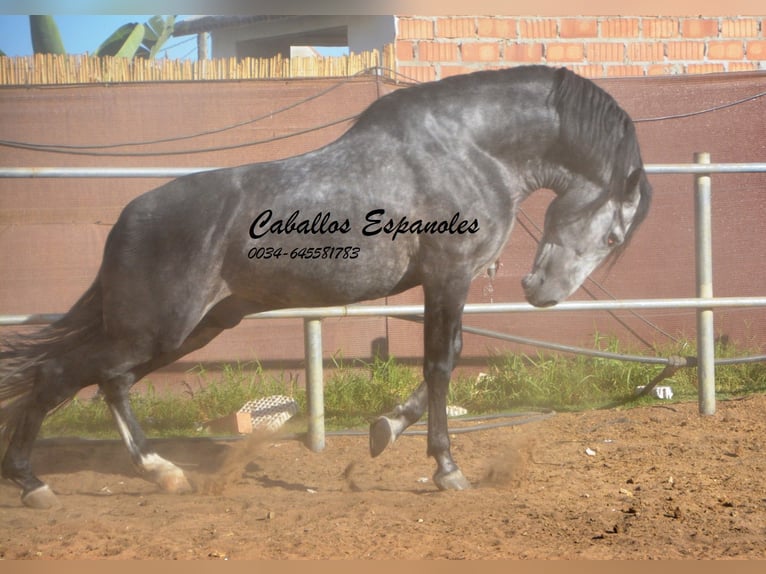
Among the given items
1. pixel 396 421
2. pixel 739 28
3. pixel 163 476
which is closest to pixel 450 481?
pixel 396 421

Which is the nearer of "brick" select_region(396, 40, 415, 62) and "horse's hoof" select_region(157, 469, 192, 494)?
"horse's hoof" select_region(157, 469, 192, 494)

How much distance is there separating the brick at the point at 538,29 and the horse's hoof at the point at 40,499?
338 cm

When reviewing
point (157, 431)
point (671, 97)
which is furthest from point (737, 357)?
point (157, 431)

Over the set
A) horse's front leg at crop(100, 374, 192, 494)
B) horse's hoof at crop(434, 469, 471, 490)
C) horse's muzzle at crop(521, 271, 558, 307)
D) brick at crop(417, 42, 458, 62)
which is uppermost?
brick at crop(417, 42, 458, 62)

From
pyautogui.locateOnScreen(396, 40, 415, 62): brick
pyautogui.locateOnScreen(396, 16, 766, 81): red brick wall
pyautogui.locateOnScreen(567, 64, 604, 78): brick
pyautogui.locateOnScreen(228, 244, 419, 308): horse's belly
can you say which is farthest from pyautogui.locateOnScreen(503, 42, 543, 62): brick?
pyautogui.locateOnScreen(228, 244, 419, 308): horse's belly

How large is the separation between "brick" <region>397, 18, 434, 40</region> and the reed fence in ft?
0.53

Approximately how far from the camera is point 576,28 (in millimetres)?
4926

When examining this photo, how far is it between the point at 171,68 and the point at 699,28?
121 inches

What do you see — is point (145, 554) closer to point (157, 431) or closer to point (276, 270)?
point (276, 270)

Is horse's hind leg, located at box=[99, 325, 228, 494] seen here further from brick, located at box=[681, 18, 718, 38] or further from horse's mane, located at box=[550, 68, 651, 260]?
brick, located at box=[681, 18, 718, 38]

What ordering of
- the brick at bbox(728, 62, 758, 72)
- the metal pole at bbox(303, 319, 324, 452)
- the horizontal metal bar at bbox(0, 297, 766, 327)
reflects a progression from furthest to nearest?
the brick at bbox(728, 62, 758, 72) < the metal pole at bbox(303, 319, 324, 452) < the horizontal metal bar at bbox(0, 297, 766, 327)

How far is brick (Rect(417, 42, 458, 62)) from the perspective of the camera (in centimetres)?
481

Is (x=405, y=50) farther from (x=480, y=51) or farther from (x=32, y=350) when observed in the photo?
(x=32, y=350)

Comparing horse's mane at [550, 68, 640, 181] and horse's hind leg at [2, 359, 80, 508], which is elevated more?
horse's mane at [550, 68, 640, 181]
